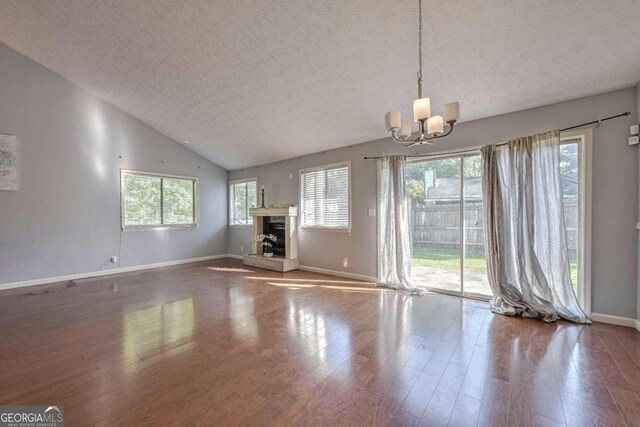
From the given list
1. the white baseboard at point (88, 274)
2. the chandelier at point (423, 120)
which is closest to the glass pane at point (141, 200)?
the white baseboard at point (88, 274)

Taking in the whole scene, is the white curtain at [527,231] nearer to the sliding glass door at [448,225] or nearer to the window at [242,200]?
the sliding glass door at [448,225]

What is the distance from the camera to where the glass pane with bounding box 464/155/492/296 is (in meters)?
3.86

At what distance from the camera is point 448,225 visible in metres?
4.13

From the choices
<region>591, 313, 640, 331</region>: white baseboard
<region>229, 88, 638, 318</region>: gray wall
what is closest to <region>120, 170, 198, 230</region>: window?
<region>229, 88, 638, 318</region>: gray wall

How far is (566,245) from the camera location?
10.1 ft

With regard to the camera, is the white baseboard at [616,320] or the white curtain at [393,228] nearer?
the white baseboard at [616,320]

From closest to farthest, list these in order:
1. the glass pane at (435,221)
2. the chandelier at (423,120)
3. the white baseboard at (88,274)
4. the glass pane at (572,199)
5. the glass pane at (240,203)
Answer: the chandelier at (423,120) < the glass pane at (572,199) < the glass pane at (435,221) < the white baseboard at (88,274) < the glass pane at (240,203)

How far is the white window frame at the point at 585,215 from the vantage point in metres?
3.07

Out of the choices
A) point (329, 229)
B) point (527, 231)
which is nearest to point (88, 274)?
point (329, 229)

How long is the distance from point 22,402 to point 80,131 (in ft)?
16.8

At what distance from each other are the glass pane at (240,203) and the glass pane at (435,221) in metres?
4.68

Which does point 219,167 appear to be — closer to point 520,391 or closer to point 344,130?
point 344,130

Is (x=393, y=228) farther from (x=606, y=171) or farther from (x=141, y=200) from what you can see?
(x=141, y=200)

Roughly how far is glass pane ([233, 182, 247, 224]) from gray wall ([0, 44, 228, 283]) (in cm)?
191
